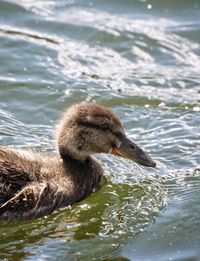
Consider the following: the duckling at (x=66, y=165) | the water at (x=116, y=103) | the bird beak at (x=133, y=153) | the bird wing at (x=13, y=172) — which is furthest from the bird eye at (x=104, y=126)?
the bird wing at (x=13, y=172)

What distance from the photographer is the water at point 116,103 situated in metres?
8.07

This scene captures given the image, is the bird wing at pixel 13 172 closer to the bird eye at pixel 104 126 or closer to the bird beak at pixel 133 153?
the bird eye at pixel 104 126

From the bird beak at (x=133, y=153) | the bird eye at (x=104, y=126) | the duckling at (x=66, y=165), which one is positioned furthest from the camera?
the bird beak at (x=133, y=153)

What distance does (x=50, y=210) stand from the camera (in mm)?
8367

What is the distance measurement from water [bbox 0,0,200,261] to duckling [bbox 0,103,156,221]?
0.47ft

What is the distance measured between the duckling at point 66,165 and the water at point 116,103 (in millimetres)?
145

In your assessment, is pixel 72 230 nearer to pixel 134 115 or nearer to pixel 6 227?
pixel 6 227

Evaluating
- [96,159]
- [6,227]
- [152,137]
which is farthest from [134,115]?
[6,227]

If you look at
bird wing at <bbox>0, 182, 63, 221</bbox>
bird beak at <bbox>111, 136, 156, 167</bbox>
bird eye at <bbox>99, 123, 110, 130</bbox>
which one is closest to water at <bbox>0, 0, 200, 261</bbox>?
bird wing at <bbox>0, 182, 63, 221</bbox>

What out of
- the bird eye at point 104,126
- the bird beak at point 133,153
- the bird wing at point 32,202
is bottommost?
the bird wing at point 32,202

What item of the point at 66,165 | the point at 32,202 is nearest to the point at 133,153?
the point at 66,165

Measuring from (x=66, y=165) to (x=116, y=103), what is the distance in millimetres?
2219

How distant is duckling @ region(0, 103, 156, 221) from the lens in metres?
8.11

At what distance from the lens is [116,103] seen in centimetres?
1085
